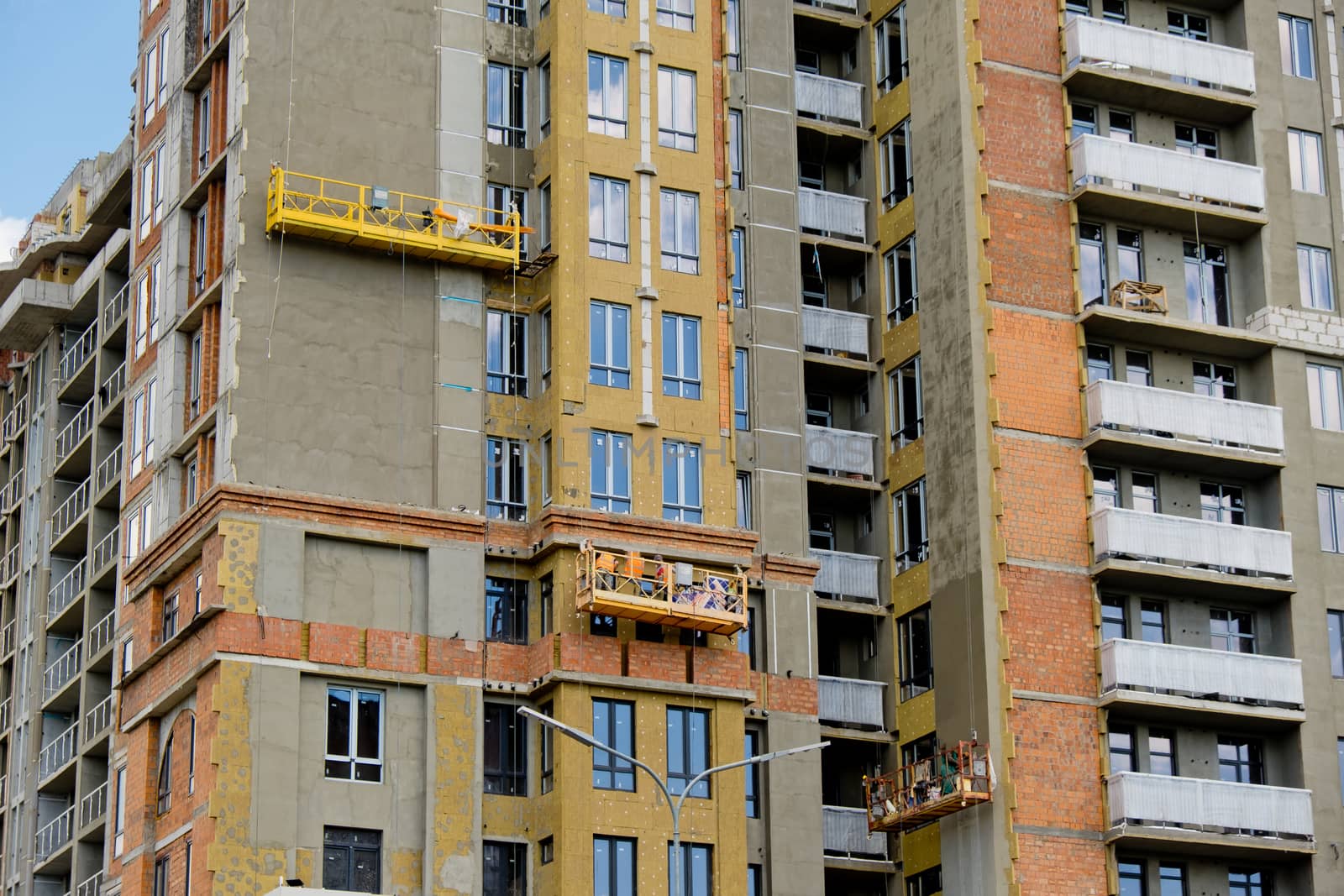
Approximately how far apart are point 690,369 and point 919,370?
28.0 ft

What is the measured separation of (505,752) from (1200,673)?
21.0 meters

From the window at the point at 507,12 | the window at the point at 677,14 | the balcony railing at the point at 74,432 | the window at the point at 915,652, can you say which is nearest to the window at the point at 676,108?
the window at the point at 677,14

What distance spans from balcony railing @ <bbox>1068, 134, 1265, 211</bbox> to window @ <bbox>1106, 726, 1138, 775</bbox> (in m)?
17.5

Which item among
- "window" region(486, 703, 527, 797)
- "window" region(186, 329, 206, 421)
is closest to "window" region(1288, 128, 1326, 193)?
"window" region(486, 703, 527, 797)

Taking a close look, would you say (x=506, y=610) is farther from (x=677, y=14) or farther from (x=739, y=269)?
(x=677, y=14)

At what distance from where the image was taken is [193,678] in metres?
69.2

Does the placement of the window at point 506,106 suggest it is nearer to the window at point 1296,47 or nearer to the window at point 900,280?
the window at point 900,280

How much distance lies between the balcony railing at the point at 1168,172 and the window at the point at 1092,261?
1766 mm

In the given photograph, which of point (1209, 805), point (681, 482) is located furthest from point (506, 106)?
point (1209, 805)

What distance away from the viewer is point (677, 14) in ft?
260

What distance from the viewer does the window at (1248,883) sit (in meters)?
74.6

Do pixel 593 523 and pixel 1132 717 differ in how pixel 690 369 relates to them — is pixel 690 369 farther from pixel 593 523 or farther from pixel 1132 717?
pixel 1132 717

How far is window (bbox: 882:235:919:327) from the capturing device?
267 feet

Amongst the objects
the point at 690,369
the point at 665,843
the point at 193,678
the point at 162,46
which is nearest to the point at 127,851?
the point at 193,678
